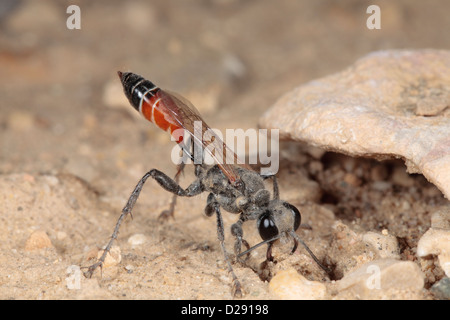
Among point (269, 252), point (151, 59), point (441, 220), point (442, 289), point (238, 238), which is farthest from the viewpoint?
point (151, 59)

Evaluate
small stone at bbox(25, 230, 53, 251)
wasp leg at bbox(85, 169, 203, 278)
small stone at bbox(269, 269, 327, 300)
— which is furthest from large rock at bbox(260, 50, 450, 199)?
small stone at bbox(25, 230, 53, 251)

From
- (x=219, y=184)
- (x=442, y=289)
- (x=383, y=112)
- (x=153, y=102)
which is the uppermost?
(x=153, y=102)

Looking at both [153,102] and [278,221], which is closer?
[278,221]

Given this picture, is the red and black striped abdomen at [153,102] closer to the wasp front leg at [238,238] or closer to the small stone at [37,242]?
the wasp front leg at [238,238]

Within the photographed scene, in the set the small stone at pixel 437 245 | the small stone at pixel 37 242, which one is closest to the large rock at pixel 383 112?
the small stone at pixel 437 245

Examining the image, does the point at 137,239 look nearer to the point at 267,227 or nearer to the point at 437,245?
the point at 267,227

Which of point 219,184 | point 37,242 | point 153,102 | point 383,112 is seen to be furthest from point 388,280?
point 37,242
